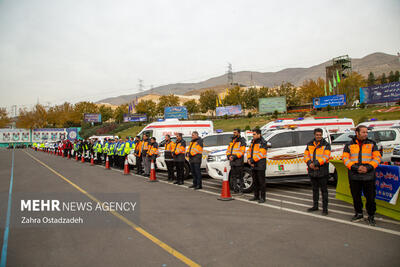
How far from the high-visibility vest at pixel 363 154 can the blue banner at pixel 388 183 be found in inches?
27.5

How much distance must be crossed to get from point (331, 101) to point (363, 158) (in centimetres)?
4157

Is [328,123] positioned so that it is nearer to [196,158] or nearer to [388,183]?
[196,158]

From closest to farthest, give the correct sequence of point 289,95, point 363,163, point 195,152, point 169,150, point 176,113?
point 363,163 → point 195,152 → point 169,150 → point 176,113 → point 289,95

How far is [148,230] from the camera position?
223 inches

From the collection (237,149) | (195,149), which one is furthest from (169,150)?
(237,149)

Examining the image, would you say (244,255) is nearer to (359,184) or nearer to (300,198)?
(359,184)

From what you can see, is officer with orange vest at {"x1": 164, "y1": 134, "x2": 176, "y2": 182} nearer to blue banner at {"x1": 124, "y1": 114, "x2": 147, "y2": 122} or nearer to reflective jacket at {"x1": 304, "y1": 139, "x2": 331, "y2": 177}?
reflective jacket at {"x1": 304, "y1": 139, "x2": 331, "y2": 177}

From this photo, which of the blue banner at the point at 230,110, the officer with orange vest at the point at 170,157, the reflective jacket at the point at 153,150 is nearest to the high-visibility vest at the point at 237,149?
the officer with orange vest at the point at 170,157

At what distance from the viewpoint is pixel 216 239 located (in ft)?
16.8

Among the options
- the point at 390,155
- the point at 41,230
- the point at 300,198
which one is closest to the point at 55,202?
the point at 41,230

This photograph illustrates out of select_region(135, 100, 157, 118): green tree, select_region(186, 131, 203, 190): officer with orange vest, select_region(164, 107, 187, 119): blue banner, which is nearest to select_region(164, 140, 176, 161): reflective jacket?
select_region(186, 131, 203, 190): officer with orange vest

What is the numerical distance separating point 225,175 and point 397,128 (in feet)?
24.1

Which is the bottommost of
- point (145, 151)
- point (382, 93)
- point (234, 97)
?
point (145, 151)

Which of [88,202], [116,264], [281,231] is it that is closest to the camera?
[116,264]
